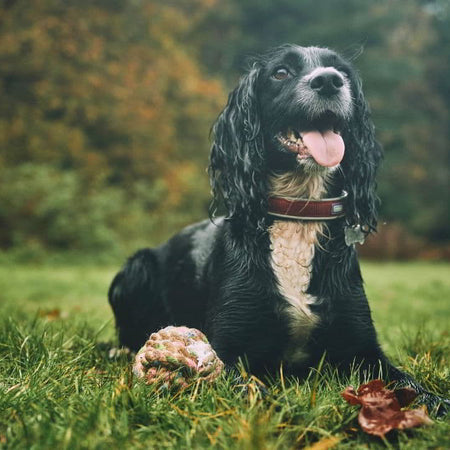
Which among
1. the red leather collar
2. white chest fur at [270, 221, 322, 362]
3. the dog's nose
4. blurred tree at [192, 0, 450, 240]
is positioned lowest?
white chest fur at [270, 221, 322, 362]

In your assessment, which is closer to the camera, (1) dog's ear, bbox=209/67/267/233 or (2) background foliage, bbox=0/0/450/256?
(1) dog's ear, bbox=209/67/267/233

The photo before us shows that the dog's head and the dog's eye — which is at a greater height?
the dog's eye

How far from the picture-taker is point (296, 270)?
2.50 meters

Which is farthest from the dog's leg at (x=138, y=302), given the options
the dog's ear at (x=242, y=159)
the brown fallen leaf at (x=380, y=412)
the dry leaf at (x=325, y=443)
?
the dry leaf at (x=325, y=443)

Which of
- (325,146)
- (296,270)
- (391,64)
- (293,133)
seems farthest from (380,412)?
(391,64)

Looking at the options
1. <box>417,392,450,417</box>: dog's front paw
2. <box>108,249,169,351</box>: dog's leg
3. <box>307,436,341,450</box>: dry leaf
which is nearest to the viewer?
<box>307,436,341,450</box>: dry leaf

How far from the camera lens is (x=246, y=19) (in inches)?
932

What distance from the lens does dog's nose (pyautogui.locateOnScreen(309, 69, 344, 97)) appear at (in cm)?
241

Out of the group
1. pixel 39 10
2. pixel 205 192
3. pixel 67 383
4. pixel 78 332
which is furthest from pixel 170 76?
pixel 67 383

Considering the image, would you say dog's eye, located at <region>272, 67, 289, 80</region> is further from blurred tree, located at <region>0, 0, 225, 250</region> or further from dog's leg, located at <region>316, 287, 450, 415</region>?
blurred tree, located at <region>0, 0, 225, 250</region>

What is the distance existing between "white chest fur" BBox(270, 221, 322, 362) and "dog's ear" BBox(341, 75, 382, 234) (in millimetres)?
233

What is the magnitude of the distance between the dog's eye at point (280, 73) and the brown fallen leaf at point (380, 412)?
1389mm

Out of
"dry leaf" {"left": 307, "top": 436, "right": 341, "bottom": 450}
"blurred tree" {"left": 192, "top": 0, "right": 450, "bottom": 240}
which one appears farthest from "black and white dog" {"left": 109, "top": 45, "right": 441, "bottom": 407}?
"blurred tree" {"left": 192, "top": 0, "right": 450, "bottom": 240}

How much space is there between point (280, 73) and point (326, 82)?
0.30m
